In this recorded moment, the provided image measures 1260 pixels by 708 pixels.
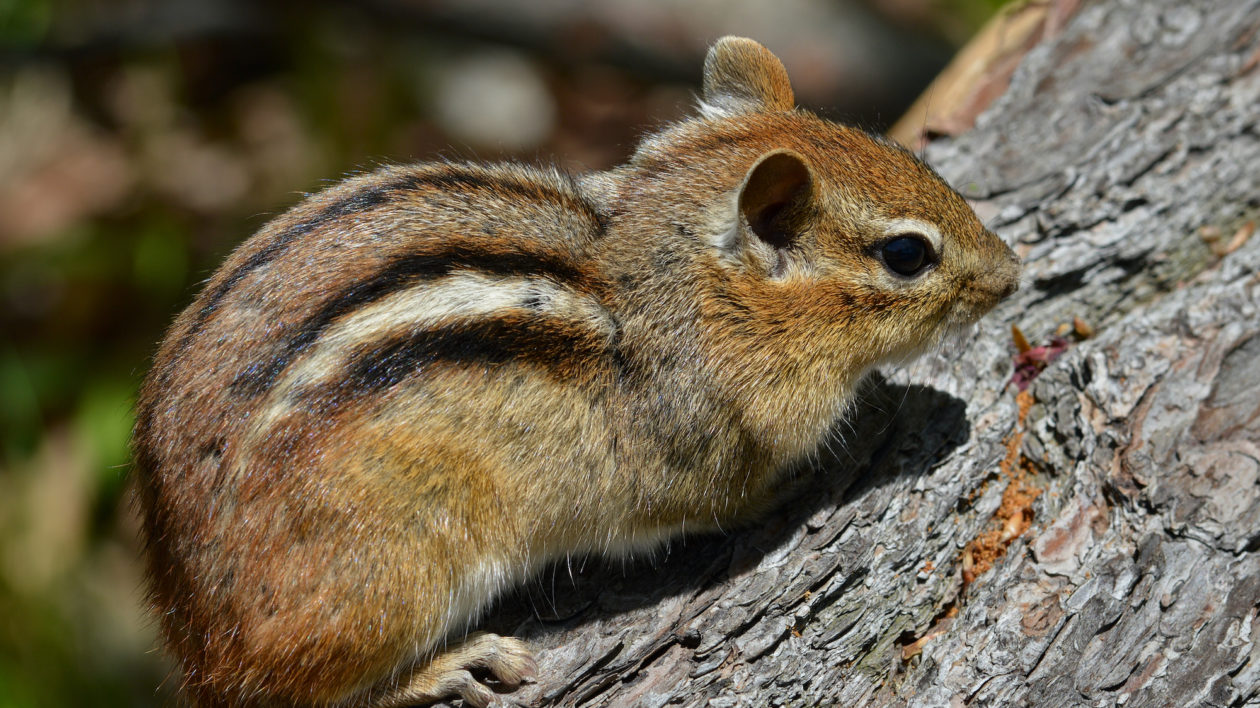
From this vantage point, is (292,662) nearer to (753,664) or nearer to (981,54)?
(753,664)

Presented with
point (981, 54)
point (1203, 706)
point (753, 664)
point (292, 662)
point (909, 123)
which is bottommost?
point (292, 662)

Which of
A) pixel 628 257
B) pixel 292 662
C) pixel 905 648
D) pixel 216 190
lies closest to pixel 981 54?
pixel 628 257

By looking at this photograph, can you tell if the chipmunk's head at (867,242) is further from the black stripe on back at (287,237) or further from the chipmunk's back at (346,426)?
the black stripe on back at (287,237)

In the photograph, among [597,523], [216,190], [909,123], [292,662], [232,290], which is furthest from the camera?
[216,190]

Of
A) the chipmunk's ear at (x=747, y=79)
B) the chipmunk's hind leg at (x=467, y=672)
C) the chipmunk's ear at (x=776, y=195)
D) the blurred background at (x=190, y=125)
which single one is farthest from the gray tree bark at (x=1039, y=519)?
the blurred background at (x=190, y=125)

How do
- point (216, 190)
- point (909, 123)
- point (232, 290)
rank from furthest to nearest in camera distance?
1. point (216, 190)
2. point (909, 123)
3. point (232, 290)

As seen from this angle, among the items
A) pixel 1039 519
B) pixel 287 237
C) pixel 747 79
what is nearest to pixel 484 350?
pixel 287 237

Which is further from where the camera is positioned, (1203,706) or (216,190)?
(216,190)
